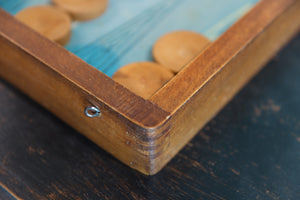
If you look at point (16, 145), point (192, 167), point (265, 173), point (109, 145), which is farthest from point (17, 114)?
point (265, 173)

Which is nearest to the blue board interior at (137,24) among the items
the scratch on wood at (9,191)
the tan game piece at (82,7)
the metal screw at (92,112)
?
the tan game piece at (82,7)

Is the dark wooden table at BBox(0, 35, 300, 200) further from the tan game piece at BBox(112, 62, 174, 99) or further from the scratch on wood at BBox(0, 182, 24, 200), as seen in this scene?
the tan game piece at BBox(112, 62, 174, 99)

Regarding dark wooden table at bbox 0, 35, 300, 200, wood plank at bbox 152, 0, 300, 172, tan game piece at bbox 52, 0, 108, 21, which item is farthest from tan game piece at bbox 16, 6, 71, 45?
wood plank at bbox 152, 0, 300, 172

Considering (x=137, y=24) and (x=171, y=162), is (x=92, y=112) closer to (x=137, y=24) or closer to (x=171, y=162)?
(x=171, y=162)

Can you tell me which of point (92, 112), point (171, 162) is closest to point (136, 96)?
point (92, 112)

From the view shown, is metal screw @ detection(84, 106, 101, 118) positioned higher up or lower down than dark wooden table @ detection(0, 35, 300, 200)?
higher up

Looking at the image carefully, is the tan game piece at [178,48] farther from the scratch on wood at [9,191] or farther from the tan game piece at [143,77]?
the scratch on wood at [9,191]
